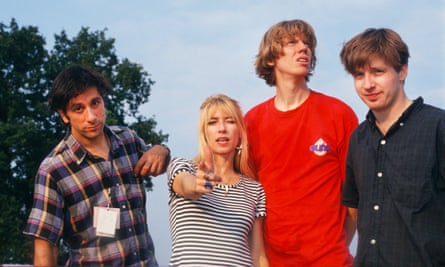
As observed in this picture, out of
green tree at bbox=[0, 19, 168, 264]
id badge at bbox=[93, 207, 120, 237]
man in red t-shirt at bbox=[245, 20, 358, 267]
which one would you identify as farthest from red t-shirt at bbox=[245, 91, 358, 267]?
green tree at bbox=[0, 19, 168, 264]

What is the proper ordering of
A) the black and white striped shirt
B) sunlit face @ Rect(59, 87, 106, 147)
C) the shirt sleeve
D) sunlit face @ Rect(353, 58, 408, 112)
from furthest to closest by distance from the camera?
sunlit face @ Rect(59, 87, 106, 147)
the shirt sleeve
the black and white striped shirt
sunlit face @ Rect(353, 58, 408, 112)

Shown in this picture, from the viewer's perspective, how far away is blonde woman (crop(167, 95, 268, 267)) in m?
4.30

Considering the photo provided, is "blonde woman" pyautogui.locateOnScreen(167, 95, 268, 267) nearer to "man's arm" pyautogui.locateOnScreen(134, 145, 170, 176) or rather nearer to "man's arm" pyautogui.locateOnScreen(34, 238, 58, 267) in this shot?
"man's arm" pyautogui.locateOnScreen(134, 145, 170, 176)

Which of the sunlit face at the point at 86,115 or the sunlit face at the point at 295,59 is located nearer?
the sunlit face at the point at 86,115

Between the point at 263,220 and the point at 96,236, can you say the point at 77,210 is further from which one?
the point at 263,220

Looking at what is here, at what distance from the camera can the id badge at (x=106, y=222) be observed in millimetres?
4465

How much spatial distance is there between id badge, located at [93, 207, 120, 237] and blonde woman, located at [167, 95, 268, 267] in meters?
0.40

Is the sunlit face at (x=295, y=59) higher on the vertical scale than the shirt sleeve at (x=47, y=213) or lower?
higher

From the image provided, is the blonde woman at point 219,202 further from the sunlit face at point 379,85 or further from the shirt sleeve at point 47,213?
the sunlit face at point 379,85

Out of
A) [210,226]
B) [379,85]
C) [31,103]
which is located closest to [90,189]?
[210,226]

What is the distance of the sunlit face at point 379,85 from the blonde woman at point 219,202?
1.01 metres

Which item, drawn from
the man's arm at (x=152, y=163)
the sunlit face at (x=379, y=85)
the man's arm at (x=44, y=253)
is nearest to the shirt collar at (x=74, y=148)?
the man's arm at (x=152, y=163)

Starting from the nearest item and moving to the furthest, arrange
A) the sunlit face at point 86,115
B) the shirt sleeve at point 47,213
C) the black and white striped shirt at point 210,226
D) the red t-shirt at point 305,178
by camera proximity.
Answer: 1. the black and white striped shirt at point 210,226
2. the shirt sleeve at point 47,213
3. the red t-shirt at point 305,178
4. the sunlit face at point 86,115

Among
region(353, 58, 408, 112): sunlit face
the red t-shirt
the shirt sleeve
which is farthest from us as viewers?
the red t-shirt
